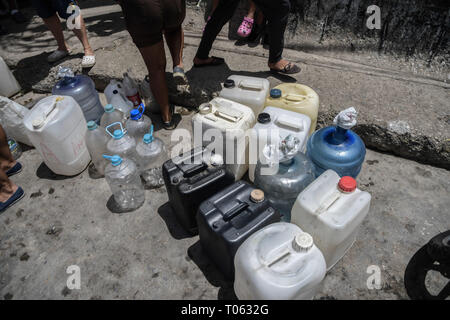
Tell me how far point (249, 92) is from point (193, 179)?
1.02 meters

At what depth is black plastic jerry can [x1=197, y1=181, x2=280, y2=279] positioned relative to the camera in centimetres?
158

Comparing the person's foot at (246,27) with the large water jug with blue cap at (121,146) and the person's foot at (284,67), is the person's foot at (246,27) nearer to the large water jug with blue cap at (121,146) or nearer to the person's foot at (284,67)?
the person's foot at (284,67)

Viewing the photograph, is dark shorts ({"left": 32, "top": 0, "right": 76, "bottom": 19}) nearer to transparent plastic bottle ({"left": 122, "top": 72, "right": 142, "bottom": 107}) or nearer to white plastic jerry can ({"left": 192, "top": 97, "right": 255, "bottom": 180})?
transparent plastic bottle ({"left": 122, "top": 72, "right": 142, "bottom": 107})

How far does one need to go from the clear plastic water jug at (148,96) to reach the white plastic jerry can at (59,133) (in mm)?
824

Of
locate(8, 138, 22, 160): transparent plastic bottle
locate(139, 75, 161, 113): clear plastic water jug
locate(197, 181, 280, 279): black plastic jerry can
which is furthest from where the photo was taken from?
locate(139, 75, 161, 113): clear plastic water jug

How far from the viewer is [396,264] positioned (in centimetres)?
186

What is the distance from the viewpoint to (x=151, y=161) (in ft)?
8.27

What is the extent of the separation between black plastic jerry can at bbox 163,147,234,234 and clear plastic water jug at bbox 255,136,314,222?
0.25 meters

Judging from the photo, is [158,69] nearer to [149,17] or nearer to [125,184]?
[149,17]

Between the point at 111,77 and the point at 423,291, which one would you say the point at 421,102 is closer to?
the point at 423,291

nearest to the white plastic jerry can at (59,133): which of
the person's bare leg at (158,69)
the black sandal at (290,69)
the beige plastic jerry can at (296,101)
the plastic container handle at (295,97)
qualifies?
the person's bare leg at (158,69)

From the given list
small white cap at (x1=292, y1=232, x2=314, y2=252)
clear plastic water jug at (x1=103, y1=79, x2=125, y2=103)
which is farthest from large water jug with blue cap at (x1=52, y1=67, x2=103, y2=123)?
small white cap at (x1=292, y1=232, x2=314, y2=252)

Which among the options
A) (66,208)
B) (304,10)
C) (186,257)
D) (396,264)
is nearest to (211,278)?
(186,257)

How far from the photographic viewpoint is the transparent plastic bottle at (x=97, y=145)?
249 centimetres
